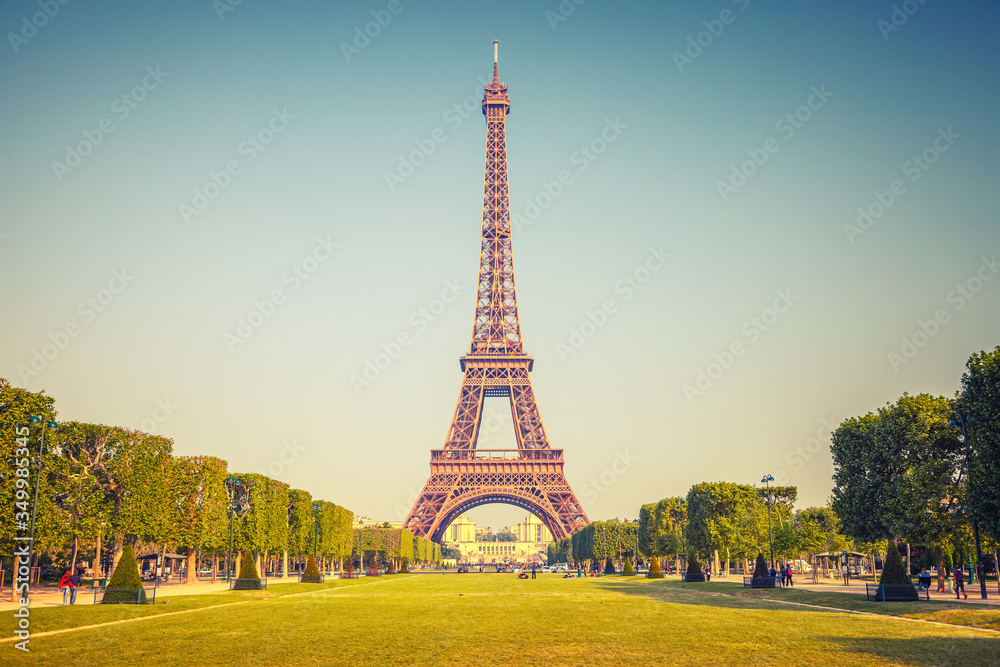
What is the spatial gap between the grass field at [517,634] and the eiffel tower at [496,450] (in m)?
70.8

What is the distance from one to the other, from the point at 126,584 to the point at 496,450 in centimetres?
7774

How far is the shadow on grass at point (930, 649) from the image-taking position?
17984mm

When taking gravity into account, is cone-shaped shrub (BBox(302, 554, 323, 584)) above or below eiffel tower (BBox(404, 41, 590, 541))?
below

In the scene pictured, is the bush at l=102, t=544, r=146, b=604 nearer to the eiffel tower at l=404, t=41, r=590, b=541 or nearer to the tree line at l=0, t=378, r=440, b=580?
the tree line at l=0, t=378, r=440, b=580

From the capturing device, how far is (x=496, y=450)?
114m

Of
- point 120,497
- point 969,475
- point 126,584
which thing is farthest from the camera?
point 120,497

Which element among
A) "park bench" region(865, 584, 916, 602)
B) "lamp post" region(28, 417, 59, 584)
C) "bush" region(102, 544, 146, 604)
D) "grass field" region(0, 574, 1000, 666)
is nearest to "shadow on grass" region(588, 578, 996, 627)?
"grass field" region(0, 574, 1000, 666)

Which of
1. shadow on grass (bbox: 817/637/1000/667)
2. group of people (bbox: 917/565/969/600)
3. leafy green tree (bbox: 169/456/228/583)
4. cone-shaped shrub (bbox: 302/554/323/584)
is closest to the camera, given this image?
shadow on grass (bbox: 817/637/1000/667)

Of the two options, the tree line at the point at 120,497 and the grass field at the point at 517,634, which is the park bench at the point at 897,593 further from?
the tree line at the point at 120,497

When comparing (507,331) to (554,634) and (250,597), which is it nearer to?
(250,597)

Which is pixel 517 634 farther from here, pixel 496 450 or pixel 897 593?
pixel 496 450

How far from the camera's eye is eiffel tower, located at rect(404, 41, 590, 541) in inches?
4299

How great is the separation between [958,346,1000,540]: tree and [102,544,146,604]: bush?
38282 mm

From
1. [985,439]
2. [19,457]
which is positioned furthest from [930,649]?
[19,457]
